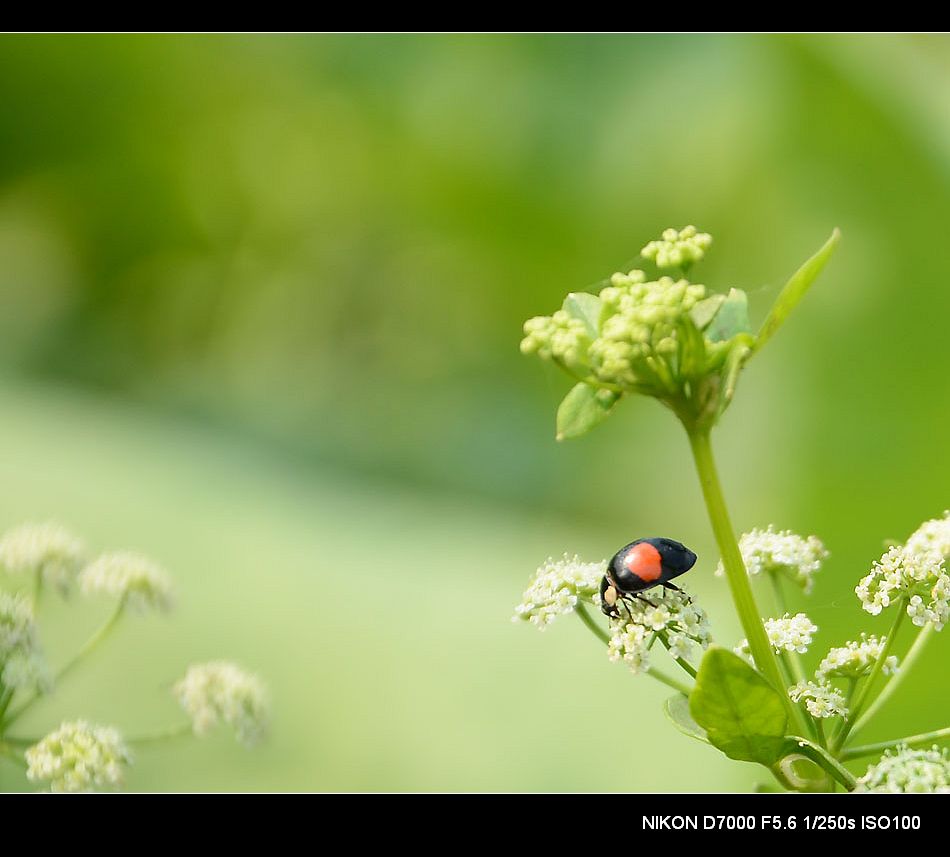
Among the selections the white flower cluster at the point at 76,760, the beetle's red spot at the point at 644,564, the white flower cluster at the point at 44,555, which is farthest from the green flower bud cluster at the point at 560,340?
the white flower cluster at the point at 44,555

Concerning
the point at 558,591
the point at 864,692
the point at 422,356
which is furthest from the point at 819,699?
the point at 422,356

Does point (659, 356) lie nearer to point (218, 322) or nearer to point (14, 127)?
point (218, 322)

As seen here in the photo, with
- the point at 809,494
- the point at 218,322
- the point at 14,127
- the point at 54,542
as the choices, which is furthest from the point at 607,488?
the point at 14,127

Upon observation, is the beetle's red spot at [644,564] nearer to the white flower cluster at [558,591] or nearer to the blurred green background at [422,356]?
the white flower cluster at [558,591]

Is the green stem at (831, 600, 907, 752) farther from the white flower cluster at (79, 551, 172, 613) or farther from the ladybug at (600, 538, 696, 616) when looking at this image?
the white flower cluster at (79, 551, 172, 613)

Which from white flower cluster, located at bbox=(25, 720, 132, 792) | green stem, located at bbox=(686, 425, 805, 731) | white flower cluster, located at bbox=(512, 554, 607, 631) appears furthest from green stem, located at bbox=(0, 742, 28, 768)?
green stem, located at bbox=(686, 425, 805, 731)
